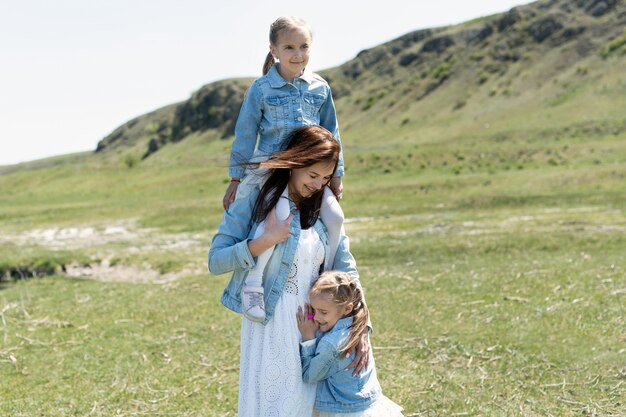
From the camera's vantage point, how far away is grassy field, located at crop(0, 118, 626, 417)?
9.02 metres

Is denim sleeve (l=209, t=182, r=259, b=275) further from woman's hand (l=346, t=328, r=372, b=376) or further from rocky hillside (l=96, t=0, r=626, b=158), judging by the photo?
rocky hillside (l=96, t=0, r=626, b=158)

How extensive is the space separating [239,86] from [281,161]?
162101 mm

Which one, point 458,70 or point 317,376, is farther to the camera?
point 458,70

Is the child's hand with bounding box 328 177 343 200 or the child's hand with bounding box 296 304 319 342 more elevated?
the child's hand with bounding box 328 177 343 200

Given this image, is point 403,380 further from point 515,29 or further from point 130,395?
point 515,29

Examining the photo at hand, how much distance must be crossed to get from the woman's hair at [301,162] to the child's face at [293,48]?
1.59 ft

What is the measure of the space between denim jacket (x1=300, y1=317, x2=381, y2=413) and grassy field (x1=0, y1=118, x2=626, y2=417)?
11.6 feet

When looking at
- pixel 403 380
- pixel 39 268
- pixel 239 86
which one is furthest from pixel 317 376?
pixel 239 86

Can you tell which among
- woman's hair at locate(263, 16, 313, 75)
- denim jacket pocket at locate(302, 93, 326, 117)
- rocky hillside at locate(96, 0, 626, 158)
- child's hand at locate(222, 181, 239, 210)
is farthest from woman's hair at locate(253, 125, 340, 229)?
rocky hillside at locate(96, 0, 626, 158)

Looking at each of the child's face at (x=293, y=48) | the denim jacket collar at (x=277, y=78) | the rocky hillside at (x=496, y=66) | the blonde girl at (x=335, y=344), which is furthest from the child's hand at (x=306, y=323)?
the rocky hillside at (x=496, y=66)

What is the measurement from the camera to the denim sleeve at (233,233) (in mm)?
4848

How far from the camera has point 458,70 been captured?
106 meters

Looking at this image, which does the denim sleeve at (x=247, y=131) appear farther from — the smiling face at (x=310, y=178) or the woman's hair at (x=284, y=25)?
the smiling face at (x=310, y=178)

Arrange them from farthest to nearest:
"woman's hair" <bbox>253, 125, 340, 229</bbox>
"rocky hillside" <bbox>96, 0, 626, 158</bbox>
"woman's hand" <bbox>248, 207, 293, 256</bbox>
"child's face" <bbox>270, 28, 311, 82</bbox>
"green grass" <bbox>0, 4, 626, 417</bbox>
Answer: "rocky hillside" <bbox>96, 0, 626, 158</bbox>, "green grass" <bbox>0, 4, 626, 417</bbox>, "child's face" <bbox>270, 28, 311, 82</bbox>, "woman's hair" <bbox>253, 125, 340, 229</bbox>, "woman's hand" <bbox>248, 207, 293, 256</bbox>
